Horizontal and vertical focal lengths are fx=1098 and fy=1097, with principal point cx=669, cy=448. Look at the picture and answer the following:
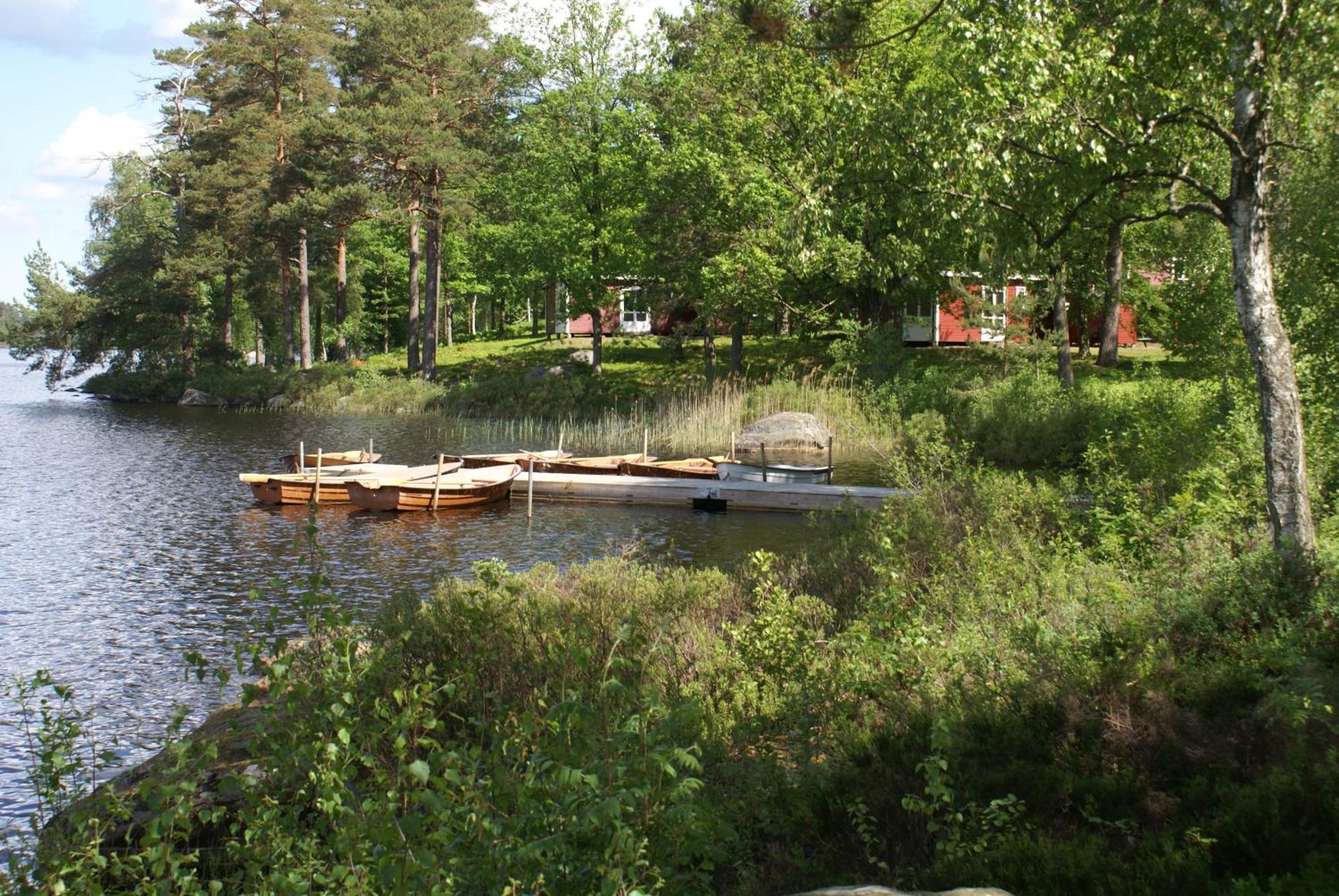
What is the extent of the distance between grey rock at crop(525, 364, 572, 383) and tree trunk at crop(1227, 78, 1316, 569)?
36318 millimetres

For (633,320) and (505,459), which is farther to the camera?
(633,320)

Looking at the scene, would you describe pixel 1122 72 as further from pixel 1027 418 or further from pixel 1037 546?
pixel 1027 418

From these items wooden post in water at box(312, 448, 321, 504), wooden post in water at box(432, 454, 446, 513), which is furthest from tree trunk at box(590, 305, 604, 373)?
wooden post in water at box(432, 454, 446, 513)

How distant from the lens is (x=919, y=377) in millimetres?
32000

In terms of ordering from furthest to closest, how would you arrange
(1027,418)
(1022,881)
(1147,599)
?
(1027,418) < (1147,599) < (1022,881)

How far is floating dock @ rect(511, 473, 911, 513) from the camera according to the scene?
67.8ft

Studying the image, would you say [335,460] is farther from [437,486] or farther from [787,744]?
[787,744]

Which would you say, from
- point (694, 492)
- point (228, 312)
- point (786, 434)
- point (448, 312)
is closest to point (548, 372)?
point (448, 312)

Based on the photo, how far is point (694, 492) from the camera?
21.6m

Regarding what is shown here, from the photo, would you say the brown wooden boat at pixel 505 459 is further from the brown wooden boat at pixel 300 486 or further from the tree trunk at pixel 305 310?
the tree trunk at pixel 305 310

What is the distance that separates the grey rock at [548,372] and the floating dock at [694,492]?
68.3ft

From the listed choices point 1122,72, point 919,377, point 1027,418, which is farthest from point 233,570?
point 919,377

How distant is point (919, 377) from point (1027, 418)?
26.3 feet

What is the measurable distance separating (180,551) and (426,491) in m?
4.93
